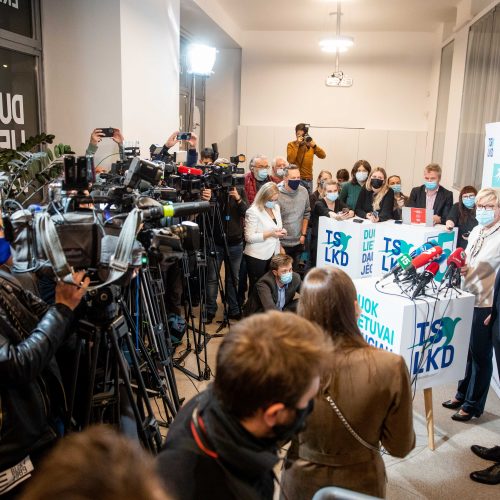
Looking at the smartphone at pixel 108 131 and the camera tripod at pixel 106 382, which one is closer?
the camera tripod at pixel 106 382

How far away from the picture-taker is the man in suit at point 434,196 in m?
4.26

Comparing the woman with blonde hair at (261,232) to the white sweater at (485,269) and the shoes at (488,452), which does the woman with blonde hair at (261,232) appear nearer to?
the white sweater at (485,269)

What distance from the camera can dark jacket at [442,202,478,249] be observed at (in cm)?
382

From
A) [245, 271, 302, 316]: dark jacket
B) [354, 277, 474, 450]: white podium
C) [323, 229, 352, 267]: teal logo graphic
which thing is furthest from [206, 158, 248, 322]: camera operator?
[354, 277, 474, 450]: white podium

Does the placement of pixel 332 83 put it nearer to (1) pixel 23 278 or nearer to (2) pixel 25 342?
(1) pixel 23 278

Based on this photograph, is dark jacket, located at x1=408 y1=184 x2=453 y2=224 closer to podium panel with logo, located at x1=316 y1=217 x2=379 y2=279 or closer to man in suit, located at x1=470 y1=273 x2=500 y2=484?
podium panel with logo, located at x1=316 y1=217 x2=379 y2=279

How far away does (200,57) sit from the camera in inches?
217

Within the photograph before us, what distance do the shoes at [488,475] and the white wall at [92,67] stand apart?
3.60 meters

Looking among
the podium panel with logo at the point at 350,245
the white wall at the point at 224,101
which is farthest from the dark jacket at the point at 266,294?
the white wall at the point at 224,101

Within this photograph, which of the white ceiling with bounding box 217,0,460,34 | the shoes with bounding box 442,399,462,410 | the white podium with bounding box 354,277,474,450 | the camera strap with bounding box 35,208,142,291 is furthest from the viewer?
the white ceiling with bounding box 217,0,460,34

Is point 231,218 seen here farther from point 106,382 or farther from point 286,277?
point 106,382

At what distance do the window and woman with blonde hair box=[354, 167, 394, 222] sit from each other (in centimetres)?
154

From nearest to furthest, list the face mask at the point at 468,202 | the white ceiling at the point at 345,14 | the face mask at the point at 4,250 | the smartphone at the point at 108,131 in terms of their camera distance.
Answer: the face mask at the point at 4,250 → the smartphone at the point at 108,131 → the face mask at the point at 468,202 → the white ceiling at the point at 345,14

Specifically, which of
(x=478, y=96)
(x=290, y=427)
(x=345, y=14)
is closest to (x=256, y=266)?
(x=290, y=427)
